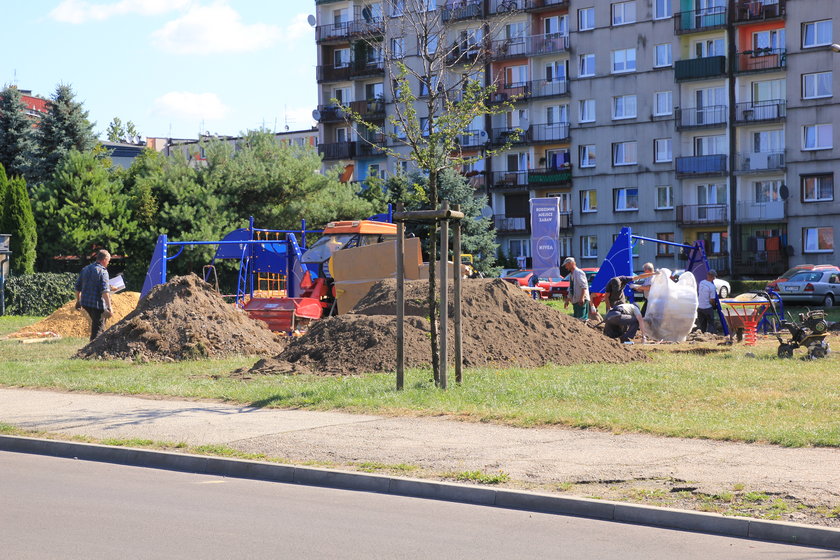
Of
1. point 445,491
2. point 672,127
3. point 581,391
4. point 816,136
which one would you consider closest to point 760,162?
point 816,136

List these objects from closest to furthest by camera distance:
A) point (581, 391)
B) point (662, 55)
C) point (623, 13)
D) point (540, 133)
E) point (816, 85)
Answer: point (581, 391), point (816, 85), point (662, 55), point (623, 13), point (540, 133)

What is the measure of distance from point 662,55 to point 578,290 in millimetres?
41718

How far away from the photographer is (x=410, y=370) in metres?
16.4

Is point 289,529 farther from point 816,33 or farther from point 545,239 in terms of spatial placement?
point 816,33

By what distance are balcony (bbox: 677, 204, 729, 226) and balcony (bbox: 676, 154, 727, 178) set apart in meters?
1.81

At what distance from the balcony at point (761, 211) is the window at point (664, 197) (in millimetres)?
3903

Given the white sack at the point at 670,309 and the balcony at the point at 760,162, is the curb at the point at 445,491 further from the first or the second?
the balcony at the point at 760,162

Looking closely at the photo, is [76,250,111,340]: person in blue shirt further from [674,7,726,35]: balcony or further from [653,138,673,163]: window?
[674,7,726,35]: balcony

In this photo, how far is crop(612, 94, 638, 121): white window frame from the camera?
63.5 meters

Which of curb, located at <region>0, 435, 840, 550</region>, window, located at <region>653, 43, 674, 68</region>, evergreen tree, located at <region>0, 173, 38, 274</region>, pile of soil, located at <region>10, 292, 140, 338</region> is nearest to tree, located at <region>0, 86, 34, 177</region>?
evergreen tree, located at <region>0, 173, 38, 274</region>

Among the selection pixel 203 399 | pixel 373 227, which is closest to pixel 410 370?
pixel 203 399

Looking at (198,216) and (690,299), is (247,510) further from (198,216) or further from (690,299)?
(198,216)

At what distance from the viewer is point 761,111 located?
59.7 m

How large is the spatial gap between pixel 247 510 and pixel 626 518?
268 centimetres
